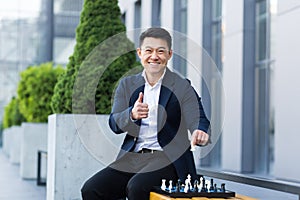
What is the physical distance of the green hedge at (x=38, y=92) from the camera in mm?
13484

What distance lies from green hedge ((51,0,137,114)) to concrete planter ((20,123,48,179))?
5.52 m

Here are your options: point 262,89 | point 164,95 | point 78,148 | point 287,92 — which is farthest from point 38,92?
point 164,95

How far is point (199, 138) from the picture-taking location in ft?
12.0

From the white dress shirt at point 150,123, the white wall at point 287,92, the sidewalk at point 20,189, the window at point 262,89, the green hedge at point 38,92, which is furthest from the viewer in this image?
the green hedge at point 38,92

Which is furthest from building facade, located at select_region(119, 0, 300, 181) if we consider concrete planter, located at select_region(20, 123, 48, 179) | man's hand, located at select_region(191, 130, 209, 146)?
man's hand, located at select_region(191, 130, 209, 146)

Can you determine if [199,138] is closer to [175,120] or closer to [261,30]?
[175,120]

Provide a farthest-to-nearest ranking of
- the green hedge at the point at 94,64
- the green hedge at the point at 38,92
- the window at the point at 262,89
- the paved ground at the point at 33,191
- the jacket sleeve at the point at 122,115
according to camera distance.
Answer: the green hedge at the point at 38,92 → the window at the point at 262,89 → the green hedge at the point at 94,64 → the paved ground at the point at 33,191 → the jacket sleeve at the point at 122,115

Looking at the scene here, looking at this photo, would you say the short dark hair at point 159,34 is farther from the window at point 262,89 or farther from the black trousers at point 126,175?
the window at point 262,89

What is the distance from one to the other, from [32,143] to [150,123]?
29.0 ft

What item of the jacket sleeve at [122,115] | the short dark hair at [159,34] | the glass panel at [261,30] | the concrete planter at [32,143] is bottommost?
the concrete planter at [32,143]

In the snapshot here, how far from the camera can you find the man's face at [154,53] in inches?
159

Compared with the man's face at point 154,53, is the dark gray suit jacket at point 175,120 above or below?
below

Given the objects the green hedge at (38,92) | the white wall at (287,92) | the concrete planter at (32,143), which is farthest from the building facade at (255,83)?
the concrete planter at (32,143)

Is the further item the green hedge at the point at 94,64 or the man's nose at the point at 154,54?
the green hedge at the point at 94,64
